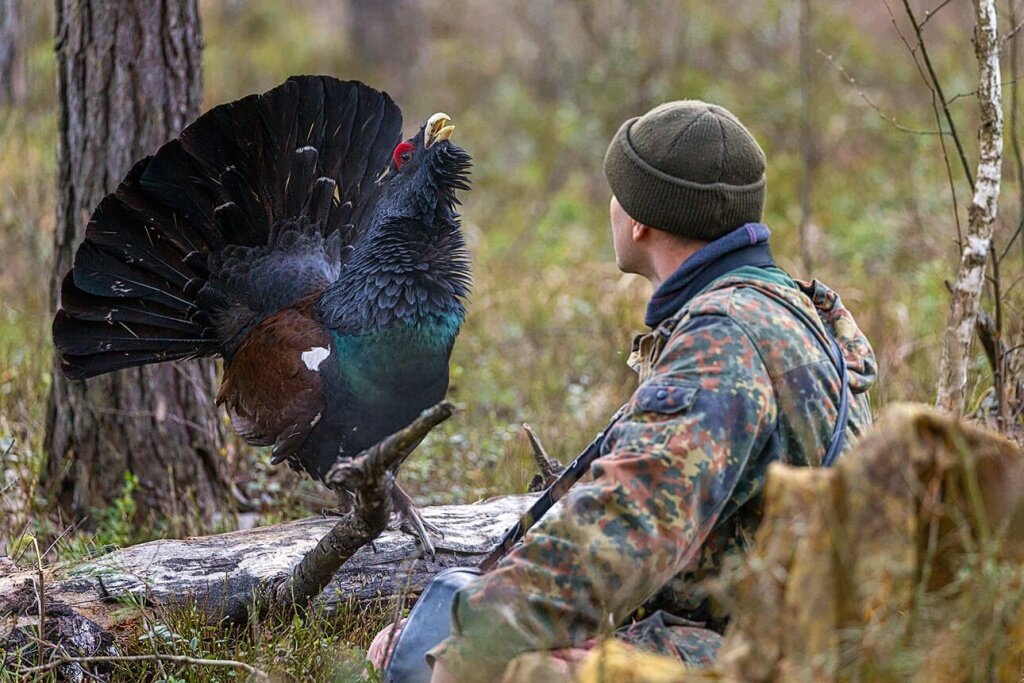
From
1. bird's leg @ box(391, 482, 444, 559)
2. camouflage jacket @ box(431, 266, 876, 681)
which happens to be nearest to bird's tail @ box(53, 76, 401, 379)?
bird's leg @ box(391, 482, 444, 559)

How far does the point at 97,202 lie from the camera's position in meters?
4.85

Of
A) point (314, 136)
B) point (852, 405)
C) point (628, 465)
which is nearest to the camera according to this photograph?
point (628, 465)

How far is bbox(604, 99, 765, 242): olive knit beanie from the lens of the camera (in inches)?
101

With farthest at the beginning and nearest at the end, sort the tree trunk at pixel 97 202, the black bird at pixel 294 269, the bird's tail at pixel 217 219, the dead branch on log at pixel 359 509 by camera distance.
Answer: the tree trunk at pixel 97 202
the bird's tail at pixel 217 219
the black bird at pixel 294 269
the dead branch on log at pixel 359 509

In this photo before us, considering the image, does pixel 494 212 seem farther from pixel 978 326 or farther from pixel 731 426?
pixel 731 426

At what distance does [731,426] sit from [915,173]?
8.72 meters

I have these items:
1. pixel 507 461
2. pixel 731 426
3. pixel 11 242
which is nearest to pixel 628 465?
pixel 731 426

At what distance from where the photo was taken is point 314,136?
455 cm

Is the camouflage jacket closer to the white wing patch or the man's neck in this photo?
the man's neck

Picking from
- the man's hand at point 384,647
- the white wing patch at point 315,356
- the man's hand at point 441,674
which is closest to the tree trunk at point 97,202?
the white wing patch at point 315,356

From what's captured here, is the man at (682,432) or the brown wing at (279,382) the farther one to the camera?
the brown wing at (279,382)

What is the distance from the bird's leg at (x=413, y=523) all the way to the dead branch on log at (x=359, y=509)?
548mm

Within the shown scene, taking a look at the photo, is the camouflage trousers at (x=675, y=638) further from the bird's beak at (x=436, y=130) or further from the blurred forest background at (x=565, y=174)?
the bird's beak at (x=436, y=130)

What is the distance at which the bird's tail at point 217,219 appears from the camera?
4.35 metres
